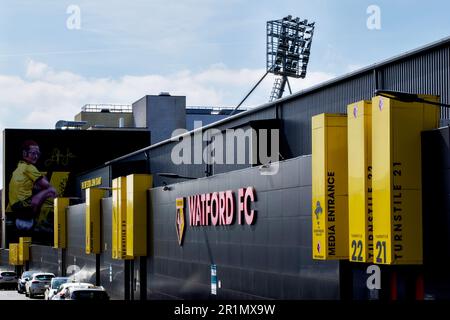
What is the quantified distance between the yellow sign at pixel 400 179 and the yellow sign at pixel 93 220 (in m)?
36.3

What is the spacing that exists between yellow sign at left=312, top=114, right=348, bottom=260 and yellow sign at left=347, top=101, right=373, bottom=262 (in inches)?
35.5

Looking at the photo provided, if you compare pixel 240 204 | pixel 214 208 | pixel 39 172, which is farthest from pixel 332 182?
pixel 39 172

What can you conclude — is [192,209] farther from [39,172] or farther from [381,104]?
[39,172]

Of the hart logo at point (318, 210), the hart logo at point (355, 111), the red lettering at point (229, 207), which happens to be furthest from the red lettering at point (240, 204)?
the hart logo at point (355, 111)

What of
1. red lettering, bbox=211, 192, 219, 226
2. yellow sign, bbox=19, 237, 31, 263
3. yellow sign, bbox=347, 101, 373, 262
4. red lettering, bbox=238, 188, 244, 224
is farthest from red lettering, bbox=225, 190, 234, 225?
yellow sign, bbox=19, 237, 31, 263

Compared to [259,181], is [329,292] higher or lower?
lower

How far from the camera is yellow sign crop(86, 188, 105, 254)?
2172 inches

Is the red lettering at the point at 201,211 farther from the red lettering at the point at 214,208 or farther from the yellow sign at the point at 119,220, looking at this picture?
the yellow sign at the point at 119,220

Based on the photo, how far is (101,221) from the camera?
55.5 meters

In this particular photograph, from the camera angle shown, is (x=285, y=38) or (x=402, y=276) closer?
(x=402, y=276)

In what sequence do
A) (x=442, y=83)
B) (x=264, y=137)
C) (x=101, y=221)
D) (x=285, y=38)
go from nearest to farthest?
1. (x=442, y=83)
2. (x=264, y=137)
3. (x=101, y=221)
4. (x=285, y=38)
